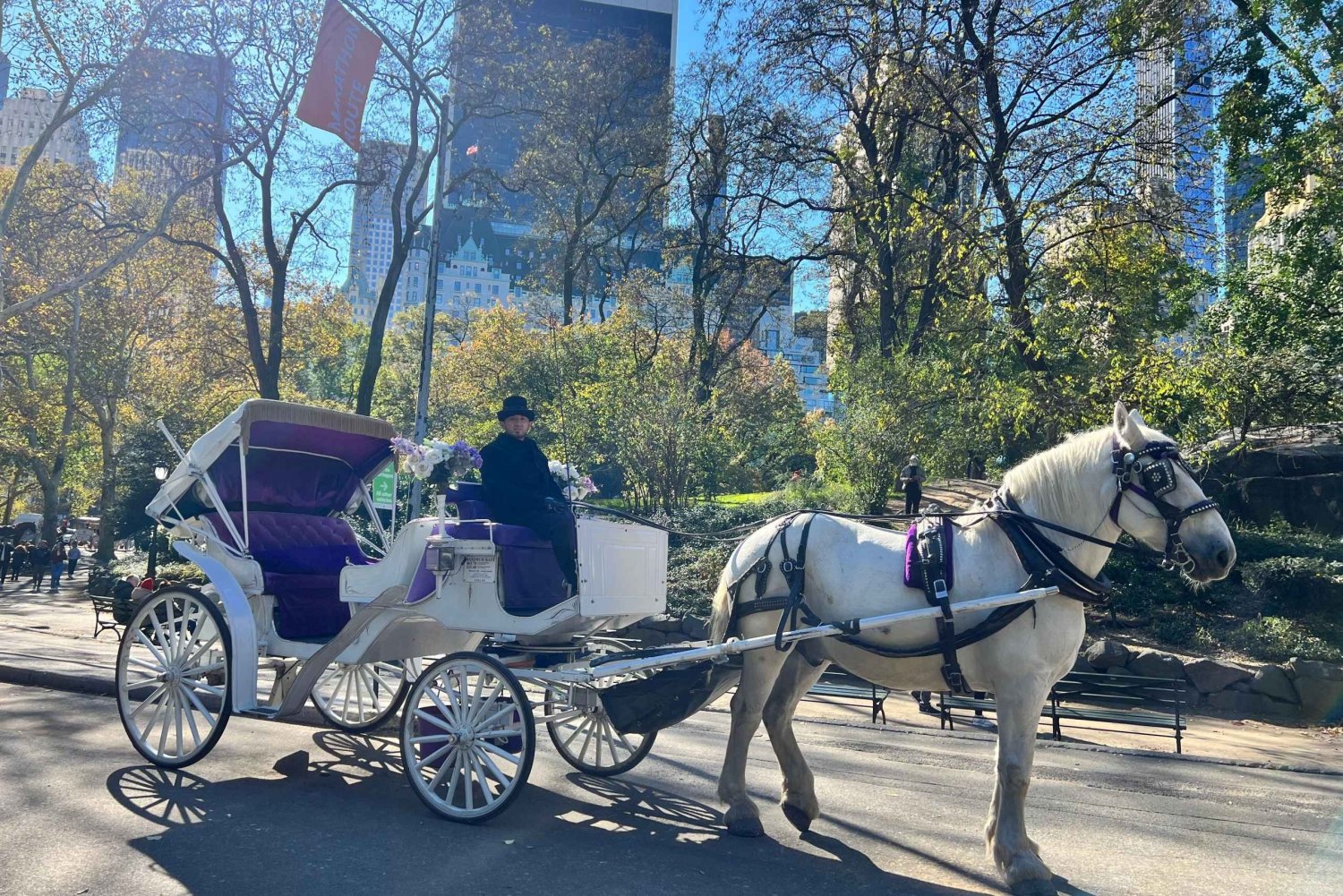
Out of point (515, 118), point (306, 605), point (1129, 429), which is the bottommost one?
point (306, 605)

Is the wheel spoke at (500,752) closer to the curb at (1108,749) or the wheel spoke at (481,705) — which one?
the wheel spoke at (481,705)

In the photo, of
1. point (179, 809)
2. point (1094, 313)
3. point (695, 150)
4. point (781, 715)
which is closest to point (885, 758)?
point (781, 715)

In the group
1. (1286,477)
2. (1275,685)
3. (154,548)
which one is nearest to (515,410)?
(1275,685)

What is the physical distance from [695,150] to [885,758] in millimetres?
22546

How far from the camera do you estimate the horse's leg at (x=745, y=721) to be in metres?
5.57

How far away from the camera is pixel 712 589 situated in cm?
1630

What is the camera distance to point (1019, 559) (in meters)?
5.20

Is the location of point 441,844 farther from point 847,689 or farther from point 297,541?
point 847,689

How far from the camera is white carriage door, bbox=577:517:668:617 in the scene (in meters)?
5.95

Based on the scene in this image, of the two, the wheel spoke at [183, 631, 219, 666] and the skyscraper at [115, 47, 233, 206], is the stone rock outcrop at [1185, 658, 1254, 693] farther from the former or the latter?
the skyscraper at [115, 47, 233, 206]

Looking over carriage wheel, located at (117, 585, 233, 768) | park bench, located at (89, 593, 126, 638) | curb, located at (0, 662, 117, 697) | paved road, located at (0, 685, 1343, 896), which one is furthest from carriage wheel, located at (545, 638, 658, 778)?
park bench, located at (89, 593, 126, 638)

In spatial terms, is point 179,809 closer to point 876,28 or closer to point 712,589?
point 712,589

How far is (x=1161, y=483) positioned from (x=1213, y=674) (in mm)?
9189

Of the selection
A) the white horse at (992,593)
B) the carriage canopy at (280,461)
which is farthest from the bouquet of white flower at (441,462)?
the white horse at (992,593)
